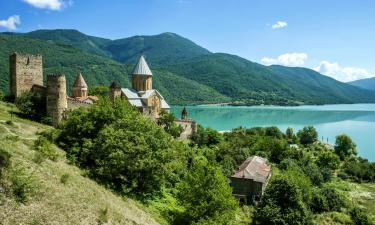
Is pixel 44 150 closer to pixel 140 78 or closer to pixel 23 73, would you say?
pixel 23 73

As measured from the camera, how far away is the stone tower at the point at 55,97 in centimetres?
2548

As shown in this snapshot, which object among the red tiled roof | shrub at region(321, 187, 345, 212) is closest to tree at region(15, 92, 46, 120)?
the red tiled roof

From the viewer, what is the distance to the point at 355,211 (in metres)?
26.1

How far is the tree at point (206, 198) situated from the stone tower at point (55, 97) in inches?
446

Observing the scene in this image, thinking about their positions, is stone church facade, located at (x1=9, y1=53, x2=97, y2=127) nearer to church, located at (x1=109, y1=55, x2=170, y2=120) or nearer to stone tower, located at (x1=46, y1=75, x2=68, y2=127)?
stone tower, located at (x1=46, y1=75, x2=68, y2=127)

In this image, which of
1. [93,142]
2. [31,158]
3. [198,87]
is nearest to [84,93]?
[93,142]

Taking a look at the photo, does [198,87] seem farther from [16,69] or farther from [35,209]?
[35,209]

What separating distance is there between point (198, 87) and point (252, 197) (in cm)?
16671

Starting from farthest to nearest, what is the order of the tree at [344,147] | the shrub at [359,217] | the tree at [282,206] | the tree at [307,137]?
the tree at [307,137], the tree at [344,147], the shrub at [359,217], the tree at [282,206]

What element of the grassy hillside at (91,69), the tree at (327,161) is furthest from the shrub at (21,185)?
the grassy hillside at (91,69)

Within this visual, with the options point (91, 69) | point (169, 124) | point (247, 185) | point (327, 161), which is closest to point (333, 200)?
point (247, 185)

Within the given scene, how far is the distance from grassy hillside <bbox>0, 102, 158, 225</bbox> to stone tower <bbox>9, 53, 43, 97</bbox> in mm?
12340

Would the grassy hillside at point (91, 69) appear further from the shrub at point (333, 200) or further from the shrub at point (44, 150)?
the shrub at point (333, 200)

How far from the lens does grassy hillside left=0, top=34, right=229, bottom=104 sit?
392 feet
